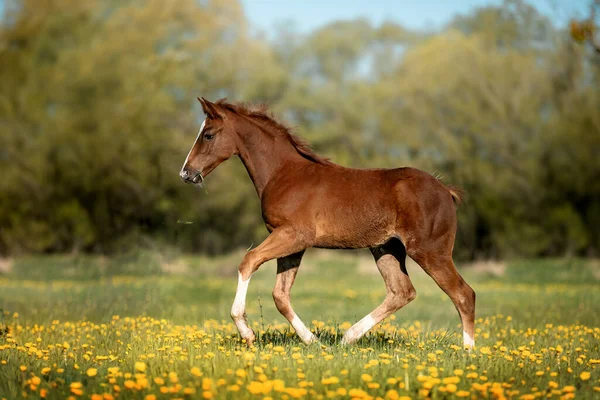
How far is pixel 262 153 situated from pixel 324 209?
1112 millimetres

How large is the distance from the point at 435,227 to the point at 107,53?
92.3ft

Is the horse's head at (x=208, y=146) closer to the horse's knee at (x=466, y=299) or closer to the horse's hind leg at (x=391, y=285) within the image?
the horse's hind leg at (x=391, y=285)

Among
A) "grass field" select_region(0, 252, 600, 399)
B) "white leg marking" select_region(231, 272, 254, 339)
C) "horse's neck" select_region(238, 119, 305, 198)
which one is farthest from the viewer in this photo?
"horse's neck" select_region(238, 119, 305, 198)

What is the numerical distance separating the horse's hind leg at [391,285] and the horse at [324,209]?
0.01 metres

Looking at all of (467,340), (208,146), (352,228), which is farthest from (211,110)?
(467,340)

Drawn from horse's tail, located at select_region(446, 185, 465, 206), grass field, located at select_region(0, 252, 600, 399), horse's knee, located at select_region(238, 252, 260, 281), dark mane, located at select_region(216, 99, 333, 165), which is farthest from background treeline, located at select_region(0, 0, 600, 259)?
horse's tail, located at select_region(446, 185, 465, 206)

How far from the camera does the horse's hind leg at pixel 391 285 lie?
31.2 feet

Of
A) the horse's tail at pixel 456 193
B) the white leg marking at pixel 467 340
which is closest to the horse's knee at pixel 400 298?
the white leg marking at pixel 467 340

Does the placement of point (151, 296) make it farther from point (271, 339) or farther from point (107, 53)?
point (107, 53)

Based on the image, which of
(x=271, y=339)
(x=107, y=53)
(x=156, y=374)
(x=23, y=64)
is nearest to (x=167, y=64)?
(x=107, y=53)

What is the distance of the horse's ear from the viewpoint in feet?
30.8

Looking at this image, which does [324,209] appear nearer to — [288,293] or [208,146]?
[288,293]

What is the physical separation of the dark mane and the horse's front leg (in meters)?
1.12

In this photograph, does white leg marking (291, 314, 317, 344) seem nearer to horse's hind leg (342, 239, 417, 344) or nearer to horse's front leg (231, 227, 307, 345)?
horse's hind leg (342, 239, 417, 344)
